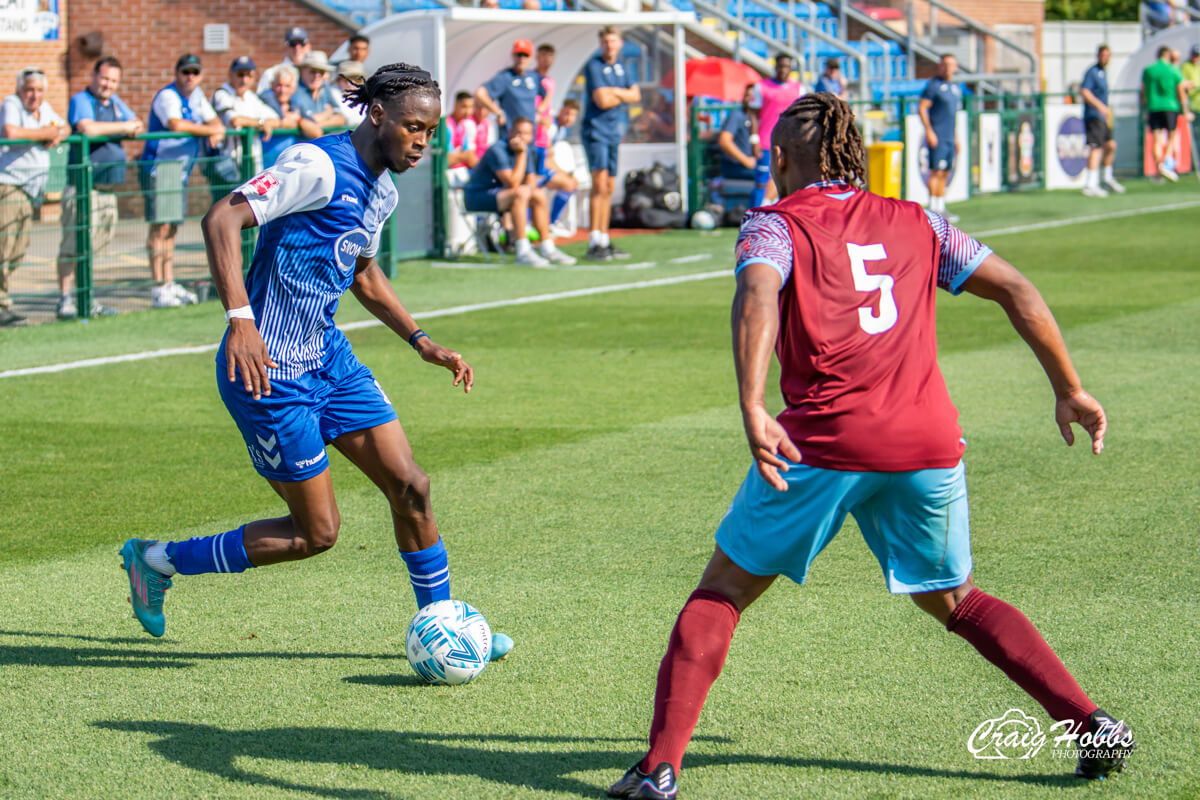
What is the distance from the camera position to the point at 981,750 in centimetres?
411

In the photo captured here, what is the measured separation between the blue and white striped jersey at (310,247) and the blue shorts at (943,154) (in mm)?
17275

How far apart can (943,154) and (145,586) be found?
696 inches

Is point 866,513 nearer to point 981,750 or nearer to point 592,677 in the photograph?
point 981,750

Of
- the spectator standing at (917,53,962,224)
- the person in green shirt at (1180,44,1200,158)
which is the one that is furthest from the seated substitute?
the person in green shirt at (1180,44,1200,158)

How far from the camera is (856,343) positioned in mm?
3633

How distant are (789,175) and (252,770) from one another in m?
2.14

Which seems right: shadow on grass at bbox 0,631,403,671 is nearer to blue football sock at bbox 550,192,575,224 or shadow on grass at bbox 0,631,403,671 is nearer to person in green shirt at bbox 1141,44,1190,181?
blue football sock at bbox 550,192,575,224

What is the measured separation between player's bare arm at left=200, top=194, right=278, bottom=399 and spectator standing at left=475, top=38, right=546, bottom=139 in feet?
42.2

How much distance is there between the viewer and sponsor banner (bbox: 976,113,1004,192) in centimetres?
2709

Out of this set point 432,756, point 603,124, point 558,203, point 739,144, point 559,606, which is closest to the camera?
point 432,756

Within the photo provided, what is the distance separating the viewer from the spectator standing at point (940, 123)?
819 inches

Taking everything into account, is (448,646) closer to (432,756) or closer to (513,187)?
(432,756)
